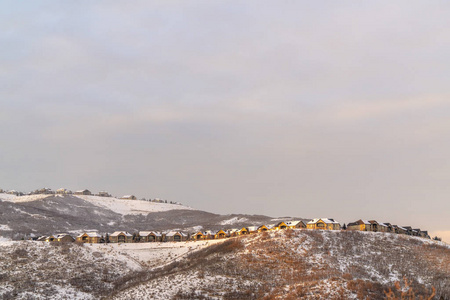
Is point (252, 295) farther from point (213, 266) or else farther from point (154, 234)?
point (154, 234)

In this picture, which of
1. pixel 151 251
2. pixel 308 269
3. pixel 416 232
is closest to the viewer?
pixel 308 269

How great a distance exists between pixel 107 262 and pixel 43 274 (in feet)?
50.6

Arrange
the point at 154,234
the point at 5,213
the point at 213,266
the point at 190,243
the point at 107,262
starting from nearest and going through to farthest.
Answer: the point at 213,266, the point at 107,262, the point at 190,243, the point at 154,234, the point at 5,213

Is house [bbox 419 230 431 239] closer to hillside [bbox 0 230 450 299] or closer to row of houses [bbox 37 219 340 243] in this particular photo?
hillside [bbox 0 230 450 299]

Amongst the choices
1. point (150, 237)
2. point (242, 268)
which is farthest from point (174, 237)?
point (242, 268)

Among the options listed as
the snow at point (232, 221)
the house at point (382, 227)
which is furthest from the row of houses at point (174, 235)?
the snow at point (232, 221)

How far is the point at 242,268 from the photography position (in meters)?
76.9

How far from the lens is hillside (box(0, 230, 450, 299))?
6650 centimetres

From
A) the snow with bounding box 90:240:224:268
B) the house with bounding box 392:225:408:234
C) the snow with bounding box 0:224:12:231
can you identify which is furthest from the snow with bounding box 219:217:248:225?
the snow with bounding box 0:224:12:231

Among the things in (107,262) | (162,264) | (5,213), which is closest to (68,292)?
(107,262)

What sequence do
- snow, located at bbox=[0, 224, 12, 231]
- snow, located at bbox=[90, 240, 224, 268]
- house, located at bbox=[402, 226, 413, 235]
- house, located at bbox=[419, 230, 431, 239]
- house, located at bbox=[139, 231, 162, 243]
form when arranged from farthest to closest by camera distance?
snow, located at bbox=[0, 224, 12, 231], house, located at bbox=[419, 230, 431, 239], house, located at bbox=[139, 231, 162, 243], house, located at bbox=[402, 226, 413, 235], snow, located at bbox=[90, 240, 224, 268]

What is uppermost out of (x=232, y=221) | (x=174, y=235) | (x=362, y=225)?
(x=362, y=225)

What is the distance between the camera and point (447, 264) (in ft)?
266

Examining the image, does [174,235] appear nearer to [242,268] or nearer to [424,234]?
[242,268]
